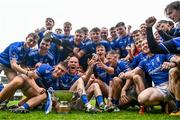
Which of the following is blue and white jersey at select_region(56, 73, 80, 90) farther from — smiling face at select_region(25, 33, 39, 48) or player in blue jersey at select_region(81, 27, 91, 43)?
player in blue jersey at select_region(81, 27, 91, 43)

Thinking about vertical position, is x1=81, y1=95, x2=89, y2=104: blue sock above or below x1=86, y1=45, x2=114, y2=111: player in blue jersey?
below

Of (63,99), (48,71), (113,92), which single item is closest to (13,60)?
(48,71)

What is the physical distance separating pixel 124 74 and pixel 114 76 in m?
0.74

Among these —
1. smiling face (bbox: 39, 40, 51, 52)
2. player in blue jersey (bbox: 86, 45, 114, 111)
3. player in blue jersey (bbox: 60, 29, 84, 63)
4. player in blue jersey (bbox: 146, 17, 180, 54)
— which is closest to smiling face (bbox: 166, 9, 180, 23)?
player in blue jersey (bbox: 146, 17, 180, 54)

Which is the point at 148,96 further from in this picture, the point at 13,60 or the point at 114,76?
the point at 13,60

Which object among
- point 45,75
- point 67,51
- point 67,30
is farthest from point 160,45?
point 67,30

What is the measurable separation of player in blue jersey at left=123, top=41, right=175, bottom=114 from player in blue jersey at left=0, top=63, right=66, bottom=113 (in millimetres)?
1805

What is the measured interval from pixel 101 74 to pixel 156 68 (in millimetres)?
1659

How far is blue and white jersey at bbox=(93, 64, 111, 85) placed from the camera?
8516 mm

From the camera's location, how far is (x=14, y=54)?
8.00 metres

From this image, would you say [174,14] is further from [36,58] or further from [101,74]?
[36,58]

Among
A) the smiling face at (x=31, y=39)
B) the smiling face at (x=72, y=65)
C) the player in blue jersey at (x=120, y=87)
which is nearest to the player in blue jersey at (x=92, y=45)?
the player in blue jersey at (x=120, y=87)

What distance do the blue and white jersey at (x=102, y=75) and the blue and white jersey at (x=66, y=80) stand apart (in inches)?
27.4

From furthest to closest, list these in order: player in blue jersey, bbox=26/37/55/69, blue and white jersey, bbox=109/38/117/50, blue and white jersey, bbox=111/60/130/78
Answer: blue and white jersey, bbox=109/38/117/50 < blue and white jersey, bbox=111/60/130/78 < player in blue jersey, bbox=26/37/55/69
